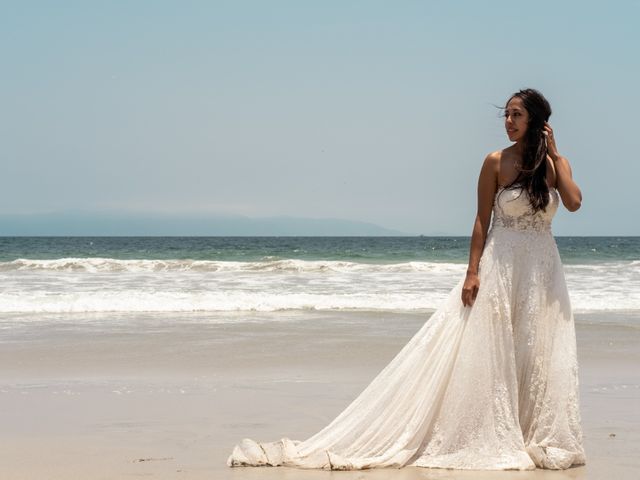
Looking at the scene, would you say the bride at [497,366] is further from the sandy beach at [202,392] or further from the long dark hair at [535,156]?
the sandy beach at [202,392]

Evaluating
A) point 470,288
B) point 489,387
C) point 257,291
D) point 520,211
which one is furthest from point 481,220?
point 257,291

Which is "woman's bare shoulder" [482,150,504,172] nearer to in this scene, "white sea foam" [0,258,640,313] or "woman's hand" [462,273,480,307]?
"woman's hand" [462,273,480,307]

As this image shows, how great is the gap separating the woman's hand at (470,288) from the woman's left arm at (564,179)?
61 cm

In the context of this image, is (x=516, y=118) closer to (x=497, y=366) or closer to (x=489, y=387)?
(x=497, y=366)

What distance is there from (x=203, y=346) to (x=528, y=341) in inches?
210

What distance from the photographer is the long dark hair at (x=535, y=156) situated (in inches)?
173

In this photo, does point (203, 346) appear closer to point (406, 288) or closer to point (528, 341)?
point (528, 341)

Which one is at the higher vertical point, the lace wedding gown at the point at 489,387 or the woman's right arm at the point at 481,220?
the woman's right arm at the point at 481,220

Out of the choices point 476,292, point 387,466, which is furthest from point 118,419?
point 476,292

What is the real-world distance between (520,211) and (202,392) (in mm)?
3206

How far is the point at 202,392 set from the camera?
658 centimetres

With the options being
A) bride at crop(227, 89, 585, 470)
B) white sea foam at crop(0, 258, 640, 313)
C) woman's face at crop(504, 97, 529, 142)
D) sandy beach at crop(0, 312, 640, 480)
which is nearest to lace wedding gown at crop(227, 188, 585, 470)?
bride at crop(227, 89, 585, 470)

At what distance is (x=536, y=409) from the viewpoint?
434cm

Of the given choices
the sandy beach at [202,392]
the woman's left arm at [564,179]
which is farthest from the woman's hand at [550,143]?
the sandy beach at [202,392]
